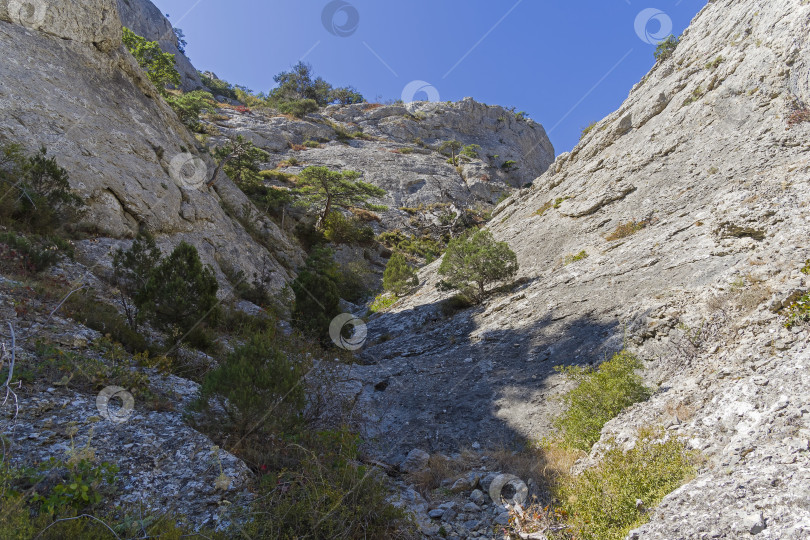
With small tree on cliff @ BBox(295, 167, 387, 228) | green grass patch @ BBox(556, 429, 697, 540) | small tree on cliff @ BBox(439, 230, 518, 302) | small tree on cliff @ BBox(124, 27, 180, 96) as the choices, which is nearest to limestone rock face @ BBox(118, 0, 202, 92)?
small tree on cliff @ BBox(124, 27, 180, 96)

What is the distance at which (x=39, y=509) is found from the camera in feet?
10.7

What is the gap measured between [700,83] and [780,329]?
629 inches

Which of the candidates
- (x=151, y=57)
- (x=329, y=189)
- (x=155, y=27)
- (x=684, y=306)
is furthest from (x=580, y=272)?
(x=155, y=27)

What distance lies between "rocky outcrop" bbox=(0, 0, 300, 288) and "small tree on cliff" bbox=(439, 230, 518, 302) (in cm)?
789

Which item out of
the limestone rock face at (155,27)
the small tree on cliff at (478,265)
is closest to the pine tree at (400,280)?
the small tree on cliff at (478,265)

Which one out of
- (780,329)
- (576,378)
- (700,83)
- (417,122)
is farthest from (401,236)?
(417,122)

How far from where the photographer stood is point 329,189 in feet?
82.8

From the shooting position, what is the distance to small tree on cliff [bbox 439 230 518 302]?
13422 mm

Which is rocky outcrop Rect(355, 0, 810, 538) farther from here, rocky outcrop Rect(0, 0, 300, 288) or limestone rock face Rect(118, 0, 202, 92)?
limestone rock face Rect(118, 0, 202, 92)

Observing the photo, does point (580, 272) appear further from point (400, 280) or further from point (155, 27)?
point (155, 27)

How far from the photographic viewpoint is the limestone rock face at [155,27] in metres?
52.2

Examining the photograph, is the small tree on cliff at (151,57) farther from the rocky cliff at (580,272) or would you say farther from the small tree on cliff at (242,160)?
the rocky cliff at (580,272)

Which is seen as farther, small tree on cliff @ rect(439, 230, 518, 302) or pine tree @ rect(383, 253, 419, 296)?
pine tree @ rect(383, 253, 419, 296)

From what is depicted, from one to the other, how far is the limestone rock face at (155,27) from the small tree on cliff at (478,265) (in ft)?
182
